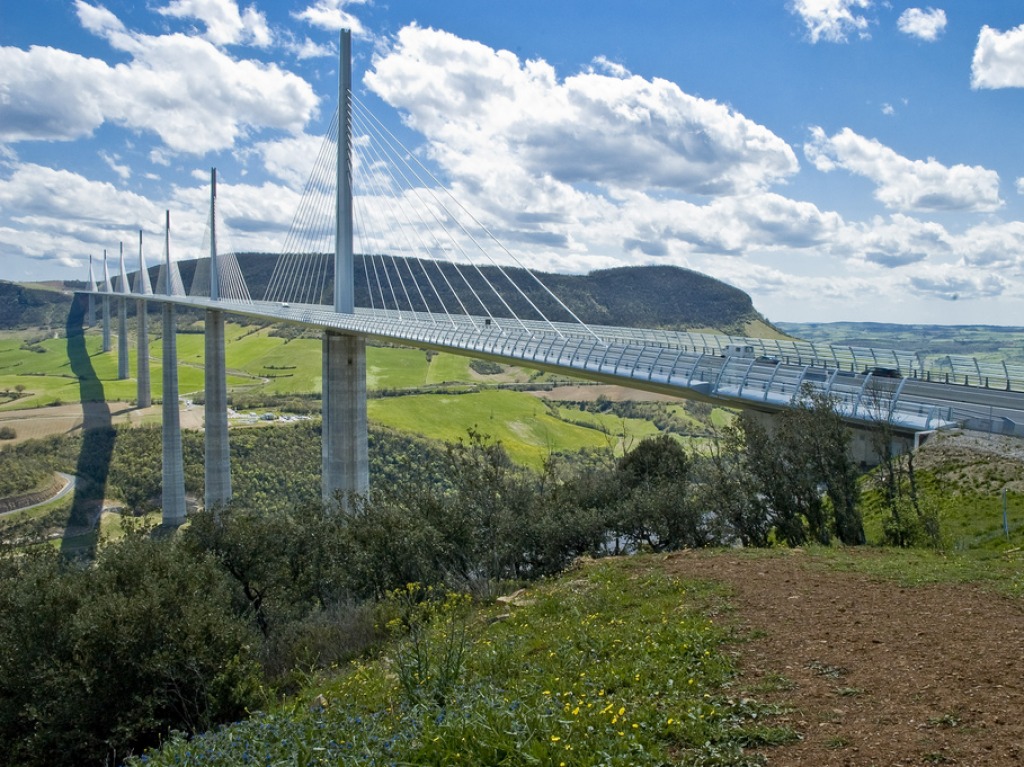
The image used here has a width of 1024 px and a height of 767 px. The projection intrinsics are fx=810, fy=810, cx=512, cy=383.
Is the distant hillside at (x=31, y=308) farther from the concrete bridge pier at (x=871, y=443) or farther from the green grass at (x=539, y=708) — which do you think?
the green grass at (x=539, y=708)

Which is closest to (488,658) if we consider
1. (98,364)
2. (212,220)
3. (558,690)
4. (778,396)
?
(558,690)

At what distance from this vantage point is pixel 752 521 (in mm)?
13609

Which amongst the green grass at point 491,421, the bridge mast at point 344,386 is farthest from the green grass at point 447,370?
the bridge mast at point 344,386

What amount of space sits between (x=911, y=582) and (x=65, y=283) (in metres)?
220

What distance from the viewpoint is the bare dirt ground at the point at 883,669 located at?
468 cm

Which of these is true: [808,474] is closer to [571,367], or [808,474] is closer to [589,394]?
[571,367]

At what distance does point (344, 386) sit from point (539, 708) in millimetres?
30086

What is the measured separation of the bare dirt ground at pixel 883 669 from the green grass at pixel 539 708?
1.06ft

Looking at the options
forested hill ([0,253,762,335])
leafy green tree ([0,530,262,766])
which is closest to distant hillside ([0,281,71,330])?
forested hill ([0,253,762,335])

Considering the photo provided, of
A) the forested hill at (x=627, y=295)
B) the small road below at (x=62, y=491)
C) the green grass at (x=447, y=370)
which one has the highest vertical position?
the forested hill at (x=627, y=295)

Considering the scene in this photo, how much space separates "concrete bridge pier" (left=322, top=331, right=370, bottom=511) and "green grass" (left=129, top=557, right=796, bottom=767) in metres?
25.9

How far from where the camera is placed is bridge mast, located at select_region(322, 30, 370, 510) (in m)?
33.6

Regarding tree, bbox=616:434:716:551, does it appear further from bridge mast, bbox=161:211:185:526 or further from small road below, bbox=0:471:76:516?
small road below, bbox=0:471:76:516

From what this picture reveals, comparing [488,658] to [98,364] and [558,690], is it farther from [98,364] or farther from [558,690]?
[98,364]
